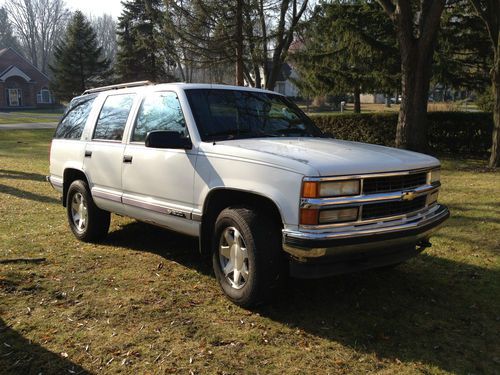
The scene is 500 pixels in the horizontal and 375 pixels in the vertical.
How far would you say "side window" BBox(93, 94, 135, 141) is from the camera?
17.3ft

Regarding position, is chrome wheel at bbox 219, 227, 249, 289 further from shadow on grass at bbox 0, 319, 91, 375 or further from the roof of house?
the roof of house

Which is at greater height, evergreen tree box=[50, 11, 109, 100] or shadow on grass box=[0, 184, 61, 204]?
evergreen tree box=[50, 11, 109, 100]

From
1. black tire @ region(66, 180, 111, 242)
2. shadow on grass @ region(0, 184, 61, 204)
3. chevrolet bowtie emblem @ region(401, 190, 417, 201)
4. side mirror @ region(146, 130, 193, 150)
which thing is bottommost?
shadow on grass @ region(0, 184, 61, 204)

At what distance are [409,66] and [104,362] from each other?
11580mm

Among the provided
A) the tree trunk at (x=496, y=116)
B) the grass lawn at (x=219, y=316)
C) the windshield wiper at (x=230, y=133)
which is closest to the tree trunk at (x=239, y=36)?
the tree trunk at (x=496, y=116)

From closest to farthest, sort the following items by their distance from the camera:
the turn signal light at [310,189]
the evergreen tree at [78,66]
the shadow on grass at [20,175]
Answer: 1. the turn signal light at [310,189]
2. the shadow on grass at [20,175]
3. the evergreen tree at [78,66]

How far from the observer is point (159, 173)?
4605 millimetres

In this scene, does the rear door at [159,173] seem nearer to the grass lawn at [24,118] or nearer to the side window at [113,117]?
the side window at [113,117]

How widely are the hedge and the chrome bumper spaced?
12164 mm

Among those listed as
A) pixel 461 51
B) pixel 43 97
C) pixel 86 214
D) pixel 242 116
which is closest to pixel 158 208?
pixel 242 116

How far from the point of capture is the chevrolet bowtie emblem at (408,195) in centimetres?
374

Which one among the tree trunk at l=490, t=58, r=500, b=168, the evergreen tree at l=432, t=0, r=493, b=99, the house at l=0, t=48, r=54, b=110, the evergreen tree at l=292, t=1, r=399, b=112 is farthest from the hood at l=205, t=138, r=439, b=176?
the house at l=0, t=48, r=54, b=110

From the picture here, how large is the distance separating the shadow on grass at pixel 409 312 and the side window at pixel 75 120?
7.16ft

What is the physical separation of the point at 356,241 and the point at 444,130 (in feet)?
42.8
